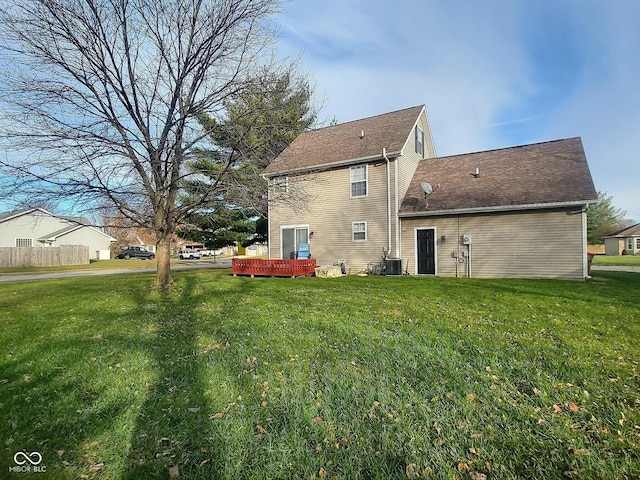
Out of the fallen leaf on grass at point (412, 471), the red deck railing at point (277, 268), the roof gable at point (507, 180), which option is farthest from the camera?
the red deck railing at point (277, 268)

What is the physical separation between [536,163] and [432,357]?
13339 millimetres

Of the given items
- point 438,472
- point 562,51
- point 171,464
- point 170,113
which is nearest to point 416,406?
point 438,472

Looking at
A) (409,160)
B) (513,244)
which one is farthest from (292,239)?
(513,244)

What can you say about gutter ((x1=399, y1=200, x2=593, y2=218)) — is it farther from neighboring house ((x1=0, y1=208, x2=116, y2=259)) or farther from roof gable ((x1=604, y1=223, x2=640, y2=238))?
roof gable ((x1=604, y1=223, x2=640, y2=238))

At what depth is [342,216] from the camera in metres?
16.0

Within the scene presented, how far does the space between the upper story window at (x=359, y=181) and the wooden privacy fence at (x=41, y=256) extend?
28502 mm

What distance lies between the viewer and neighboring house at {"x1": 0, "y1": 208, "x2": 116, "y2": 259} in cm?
3425

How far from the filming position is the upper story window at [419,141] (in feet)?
56.5

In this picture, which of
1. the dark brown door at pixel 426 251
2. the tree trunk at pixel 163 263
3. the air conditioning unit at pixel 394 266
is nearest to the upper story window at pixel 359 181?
the dark brown door at pixel 426 251

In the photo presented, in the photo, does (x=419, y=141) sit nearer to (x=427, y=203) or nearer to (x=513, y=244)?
(x=427, y=203)

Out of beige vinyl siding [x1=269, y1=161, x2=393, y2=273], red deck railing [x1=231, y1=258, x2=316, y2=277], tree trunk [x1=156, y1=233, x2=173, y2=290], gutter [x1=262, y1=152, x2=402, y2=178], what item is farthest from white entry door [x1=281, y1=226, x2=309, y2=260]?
tree trunk [x1=156, y1=233, x2=173, y2=290]

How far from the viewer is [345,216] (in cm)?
1593

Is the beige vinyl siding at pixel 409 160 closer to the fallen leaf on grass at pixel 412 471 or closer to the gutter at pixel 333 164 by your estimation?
the gutter at pixel 333 164

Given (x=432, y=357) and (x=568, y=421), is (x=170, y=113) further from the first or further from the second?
(x=568, y=421)
